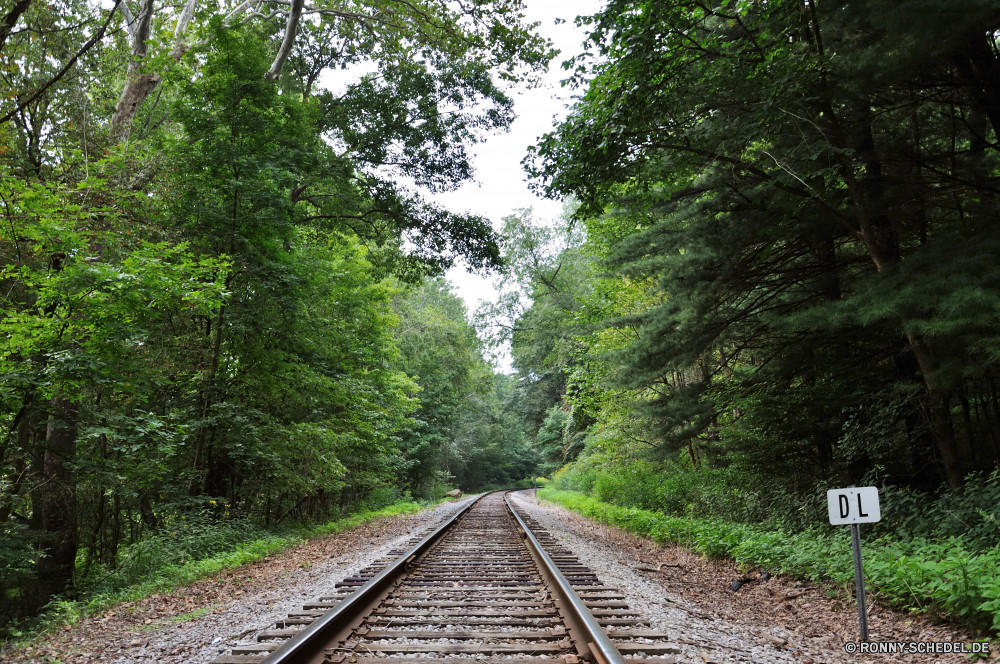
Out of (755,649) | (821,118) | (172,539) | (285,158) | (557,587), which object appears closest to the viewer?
(755,649)

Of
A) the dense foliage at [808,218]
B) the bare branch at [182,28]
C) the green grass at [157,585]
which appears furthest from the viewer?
the bare branch at [182,28]

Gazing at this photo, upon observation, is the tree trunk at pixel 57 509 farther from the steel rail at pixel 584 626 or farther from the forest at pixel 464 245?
the steel rail at pixel 584 626

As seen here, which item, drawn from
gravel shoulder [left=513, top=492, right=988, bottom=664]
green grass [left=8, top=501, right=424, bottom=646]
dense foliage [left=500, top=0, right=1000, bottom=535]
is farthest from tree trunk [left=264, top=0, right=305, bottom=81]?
gravel shoulder [left=513, top=492, right=988, bottom=664]

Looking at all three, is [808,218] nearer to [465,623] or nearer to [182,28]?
[465,623]

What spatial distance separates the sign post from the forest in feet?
2.61

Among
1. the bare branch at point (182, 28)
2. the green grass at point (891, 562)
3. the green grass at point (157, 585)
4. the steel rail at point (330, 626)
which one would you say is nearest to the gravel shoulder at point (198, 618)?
the green grass at point (157, 585)

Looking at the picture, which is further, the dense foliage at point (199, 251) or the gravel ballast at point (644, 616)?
the dense foliage at point (199, 251)

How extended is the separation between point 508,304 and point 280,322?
88.0 ft

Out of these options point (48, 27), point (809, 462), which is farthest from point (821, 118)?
point (48, 27)

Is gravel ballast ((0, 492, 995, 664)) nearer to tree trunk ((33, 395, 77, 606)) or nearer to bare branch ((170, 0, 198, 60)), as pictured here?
tree trunk ((33, 395, 77, 606))

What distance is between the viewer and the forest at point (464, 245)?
21.4 feet

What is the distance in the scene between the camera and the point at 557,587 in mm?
5539

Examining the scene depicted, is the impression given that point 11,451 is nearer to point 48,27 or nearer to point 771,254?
point 48,27

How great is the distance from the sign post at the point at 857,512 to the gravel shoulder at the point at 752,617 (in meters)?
0.38
